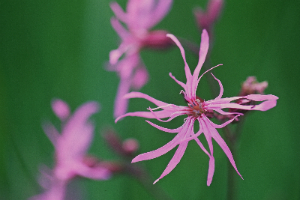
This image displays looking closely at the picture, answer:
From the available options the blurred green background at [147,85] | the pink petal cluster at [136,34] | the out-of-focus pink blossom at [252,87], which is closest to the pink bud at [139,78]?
the pink petal cluster at [136,34]

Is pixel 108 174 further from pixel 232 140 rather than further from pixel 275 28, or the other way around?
pixel 275 28

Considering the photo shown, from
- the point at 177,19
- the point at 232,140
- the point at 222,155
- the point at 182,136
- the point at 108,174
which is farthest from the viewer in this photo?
the point at 177,19

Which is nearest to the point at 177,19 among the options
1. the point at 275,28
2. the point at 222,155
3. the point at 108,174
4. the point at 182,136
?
the point at 275,28

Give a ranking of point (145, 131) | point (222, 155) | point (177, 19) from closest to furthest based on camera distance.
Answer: point (222, 155) → point (145, 131) → point (177, 19)

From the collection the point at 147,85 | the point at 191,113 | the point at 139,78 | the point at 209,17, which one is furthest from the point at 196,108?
the point at 147,85

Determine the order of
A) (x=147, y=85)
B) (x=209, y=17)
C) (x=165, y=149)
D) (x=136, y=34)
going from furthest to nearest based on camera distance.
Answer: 1. (x=147, y=85)
2. (x=136, y=34)
3. (x=209, y=17)
4. (x=165, y=149)

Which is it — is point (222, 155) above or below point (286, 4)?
below

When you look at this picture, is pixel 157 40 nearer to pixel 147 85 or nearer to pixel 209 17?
pixel 209 17
